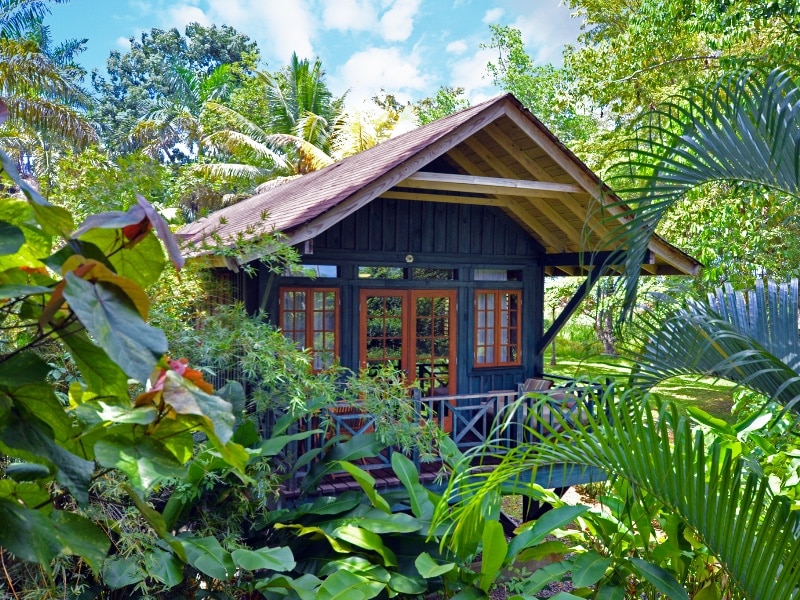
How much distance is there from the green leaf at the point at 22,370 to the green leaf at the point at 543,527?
15.1 feet

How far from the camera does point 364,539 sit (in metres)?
4.92

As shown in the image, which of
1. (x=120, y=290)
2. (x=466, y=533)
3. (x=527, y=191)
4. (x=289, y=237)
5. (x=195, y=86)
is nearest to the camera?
(x=120, y=290)

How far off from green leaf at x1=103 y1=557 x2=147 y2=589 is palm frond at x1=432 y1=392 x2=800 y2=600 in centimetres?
211

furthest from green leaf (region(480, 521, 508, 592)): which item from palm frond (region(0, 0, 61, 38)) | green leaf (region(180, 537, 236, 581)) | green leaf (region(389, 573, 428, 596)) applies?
palm frond (region(0, 0, 61, 38))

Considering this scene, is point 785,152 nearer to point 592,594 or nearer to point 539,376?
point 592,594

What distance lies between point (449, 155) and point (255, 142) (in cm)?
1948

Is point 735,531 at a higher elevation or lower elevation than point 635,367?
lower

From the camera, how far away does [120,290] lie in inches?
26.6

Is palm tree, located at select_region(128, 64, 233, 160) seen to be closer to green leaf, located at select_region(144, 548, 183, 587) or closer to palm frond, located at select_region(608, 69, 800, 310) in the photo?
green leaf, located at select_region(144, 548, 183, 587)

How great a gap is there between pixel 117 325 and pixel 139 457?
18cm

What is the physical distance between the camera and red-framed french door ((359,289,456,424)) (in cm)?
889

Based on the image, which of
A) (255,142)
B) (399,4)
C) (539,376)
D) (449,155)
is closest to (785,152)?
(449,155)

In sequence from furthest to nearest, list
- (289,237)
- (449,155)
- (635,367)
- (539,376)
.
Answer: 1. (539,376)
2. (449,155)
3. (289,237)
4. (635,367)

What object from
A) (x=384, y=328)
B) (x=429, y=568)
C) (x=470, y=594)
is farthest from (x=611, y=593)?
(x=384, y=328)
